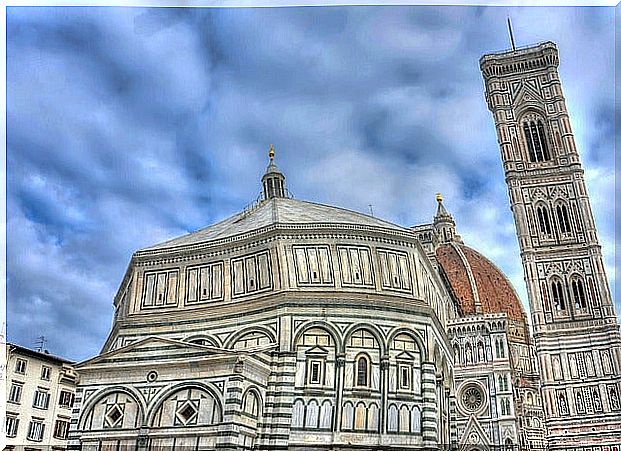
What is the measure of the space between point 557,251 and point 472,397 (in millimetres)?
10559

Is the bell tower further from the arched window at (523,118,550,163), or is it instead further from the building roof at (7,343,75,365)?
the building roof at (7,343,75,365)

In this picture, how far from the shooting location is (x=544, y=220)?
39.6 meters

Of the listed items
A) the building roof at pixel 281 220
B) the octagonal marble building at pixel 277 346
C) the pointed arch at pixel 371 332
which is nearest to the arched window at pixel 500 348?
the octagonal marble building at pixel 277 346

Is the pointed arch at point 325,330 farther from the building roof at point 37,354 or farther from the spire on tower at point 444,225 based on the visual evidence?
the spire on tower at point 444,225

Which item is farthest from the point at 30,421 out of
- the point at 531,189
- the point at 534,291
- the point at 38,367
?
the point at 531,189

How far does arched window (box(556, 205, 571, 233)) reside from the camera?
38969 mm

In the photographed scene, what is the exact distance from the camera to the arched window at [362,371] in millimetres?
17203

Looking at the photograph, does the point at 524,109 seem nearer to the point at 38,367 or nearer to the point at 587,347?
the point at 587,347

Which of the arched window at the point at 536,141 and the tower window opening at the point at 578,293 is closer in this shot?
the tower window opening at the point at 578,293

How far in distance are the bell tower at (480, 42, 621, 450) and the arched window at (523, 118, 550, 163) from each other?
0.22ft

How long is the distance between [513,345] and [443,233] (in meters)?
15.7

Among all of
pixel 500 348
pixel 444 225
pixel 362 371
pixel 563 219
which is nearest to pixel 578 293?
pixel 563 219

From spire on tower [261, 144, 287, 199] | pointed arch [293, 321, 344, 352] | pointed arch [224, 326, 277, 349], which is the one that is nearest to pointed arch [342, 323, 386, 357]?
pointed arch [293, 321, 344, 352]

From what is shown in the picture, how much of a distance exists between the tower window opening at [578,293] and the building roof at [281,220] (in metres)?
20.8
